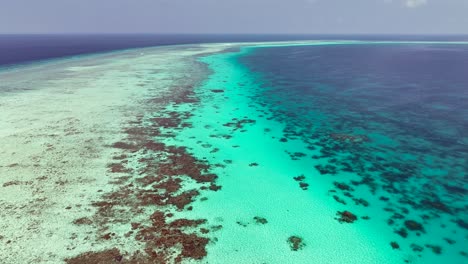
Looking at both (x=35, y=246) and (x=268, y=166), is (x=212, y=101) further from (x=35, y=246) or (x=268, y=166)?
(x=35, y=246)

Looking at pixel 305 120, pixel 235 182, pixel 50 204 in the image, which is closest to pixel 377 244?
pixel 235 182

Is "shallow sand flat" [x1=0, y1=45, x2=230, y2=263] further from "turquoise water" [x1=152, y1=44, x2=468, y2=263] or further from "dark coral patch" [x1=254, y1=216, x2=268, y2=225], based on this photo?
"dark coral patch" [x1=254, y1=216, x2=268, y2=225]

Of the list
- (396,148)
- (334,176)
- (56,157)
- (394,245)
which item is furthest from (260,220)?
(56,157)

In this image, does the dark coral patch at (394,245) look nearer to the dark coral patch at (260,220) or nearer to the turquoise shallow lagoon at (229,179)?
the turquoise shallow lagoon at (229,179)

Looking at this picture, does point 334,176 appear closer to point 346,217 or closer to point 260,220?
point 346,217

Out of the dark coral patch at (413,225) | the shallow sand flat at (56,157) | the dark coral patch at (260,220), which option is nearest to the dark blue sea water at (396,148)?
the dark coral patch at (413,225)


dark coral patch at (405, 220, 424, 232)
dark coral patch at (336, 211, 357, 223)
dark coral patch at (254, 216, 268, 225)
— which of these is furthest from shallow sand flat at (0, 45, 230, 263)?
dark coral patch at (405, 220, 424, 232)
